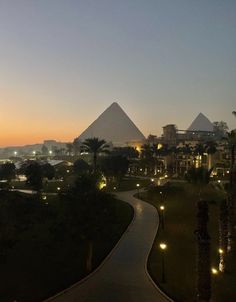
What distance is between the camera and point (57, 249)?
75.1 ft

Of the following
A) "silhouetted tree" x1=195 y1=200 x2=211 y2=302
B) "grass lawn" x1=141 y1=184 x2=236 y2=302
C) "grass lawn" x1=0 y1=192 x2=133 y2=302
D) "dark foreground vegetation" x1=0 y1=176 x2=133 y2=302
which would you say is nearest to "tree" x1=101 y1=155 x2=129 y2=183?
"grass lawn" x1=141 y1=184 x2=236 y2=302

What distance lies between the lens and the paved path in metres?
15.4

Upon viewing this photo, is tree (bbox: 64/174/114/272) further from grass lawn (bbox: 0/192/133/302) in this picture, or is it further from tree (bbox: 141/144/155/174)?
tree (bbox: 141/144/155/174)

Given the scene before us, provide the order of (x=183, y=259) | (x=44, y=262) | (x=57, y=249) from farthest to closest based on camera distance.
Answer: (x=57, y=249) < (x=44, y=262) < (x=183, y=259)

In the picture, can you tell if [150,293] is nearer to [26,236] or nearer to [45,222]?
[26,236]

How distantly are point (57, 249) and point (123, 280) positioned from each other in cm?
698

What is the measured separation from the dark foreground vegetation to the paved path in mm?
963

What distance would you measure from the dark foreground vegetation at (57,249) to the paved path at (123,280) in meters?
0.96

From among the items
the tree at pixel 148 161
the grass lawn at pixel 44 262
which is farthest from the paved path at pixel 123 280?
the tree at pixel 148 161

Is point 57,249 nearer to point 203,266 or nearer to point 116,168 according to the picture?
point 203,266

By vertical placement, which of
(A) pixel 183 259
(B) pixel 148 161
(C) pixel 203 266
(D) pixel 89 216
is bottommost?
(A) pixel 183 259

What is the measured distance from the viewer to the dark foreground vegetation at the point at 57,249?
17.3 metres

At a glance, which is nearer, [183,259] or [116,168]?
[183,259]

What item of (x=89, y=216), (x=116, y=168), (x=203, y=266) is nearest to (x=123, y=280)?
(x=89, y=216)
